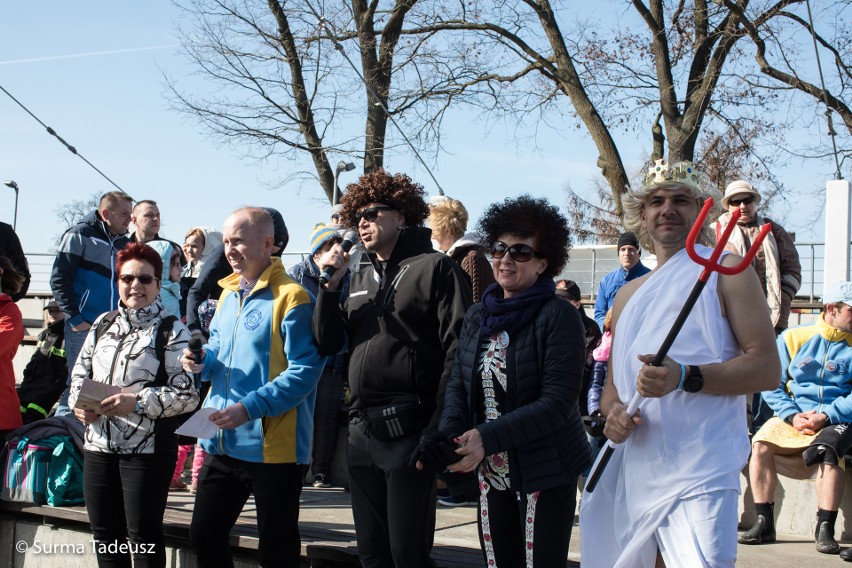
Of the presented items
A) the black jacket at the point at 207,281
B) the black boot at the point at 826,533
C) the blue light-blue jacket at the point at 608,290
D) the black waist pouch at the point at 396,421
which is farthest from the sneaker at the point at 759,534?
the black jacket at the point at 207,281

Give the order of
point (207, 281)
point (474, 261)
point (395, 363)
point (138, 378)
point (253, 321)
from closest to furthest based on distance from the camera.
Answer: point (395, 363)
point (253, 321)
point (138, 378)
point (474, 261)
point (207, 281)

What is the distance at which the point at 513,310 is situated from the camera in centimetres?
352

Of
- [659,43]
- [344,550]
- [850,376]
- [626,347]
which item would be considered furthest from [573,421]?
[659,43]

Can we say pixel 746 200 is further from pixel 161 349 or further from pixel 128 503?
A: pixel 128 503

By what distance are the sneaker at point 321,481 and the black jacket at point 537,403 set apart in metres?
3.70

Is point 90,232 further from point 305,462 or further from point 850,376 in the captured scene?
point 850,376

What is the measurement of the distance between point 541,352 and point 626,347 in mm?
441

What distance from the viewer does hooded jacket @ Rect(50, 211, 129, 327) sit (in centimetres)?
690

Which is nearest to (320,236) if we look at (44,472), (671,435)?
(44,472)

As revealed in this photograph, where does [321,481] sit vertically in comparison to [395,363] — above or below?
below

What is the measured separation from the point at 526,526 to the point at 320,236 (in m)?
2.56

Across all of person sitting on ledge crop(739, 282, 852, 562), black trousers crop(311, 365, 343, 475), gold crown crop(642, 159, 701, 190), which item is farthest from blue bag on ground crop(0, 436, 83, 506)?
gold crown crop(642, 159, 701, 190)

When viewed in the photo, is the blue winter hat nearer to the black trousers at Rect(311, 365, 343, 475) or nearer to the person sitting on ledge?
the black trousers at Rect(311, 365, 343, 475)

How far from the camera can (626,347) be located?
3.08 metres
